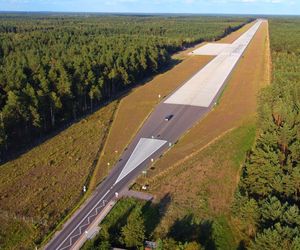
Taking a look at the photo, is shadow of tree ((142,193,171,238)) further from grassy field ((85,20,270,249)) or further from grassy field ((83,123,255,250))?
grassy field ((85,20,270,249))

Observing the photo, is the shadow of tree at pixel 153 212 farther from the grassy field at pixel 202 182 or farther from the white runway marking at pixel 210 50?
the white runway marking at pixel 210 50

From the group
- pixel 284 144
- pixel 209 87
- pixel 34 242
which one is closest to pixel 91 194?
pixel 34 242

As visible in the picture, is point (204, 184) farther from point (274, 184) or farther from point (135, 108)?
point (135, 108)

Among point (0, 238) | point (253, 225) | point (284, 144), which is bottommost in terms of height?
point (0, 238)

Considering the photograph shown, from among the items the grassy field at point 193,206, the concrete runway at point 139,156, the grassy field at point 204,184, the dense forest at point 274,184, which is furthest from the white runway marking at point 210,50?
the grassy field at point 193,206

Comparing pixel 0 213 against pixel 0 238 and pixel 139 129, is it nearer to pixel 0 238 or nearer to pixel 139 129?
pixel 0 238

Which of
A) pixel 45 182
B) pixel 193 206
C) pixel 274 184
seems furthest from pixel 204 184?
pixel 45 182
